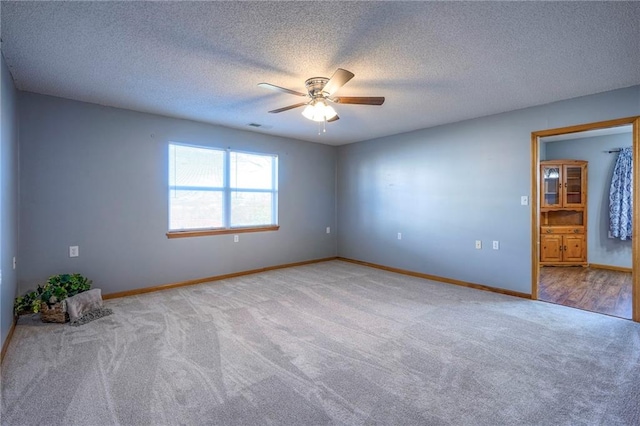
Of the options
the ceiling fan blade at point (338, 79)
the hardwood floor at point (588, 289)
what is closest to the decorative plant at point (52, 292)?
the ceiling fan blade at point (338, 79)

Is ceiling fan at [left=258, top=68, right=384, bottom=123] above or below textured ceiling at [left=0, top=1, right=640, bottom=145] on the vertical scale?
below

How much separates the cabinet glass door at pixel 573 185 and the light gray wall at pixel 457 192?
9.56ft

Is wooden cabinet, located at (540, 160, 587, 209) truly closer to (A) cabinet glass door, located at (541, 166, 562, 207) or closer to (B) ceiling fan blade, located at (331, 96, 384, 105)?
(A) cabinet glass door, located at (541, 166, 562, 207)

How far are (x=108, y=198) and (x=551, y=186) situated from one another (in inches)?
298

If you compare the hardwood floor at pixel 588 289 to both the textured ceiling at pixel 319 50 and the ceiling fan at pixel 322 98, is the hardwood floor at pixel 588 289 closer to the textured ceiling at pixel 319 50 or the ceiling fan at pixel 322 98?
the textured ceiling at pixel 319 50

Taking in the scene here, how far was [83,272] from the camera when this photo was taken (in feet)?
12.3

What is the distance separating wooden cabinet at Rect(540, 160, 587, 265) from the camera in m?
5.89

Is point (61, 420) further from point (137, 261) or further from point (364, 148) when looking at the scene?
point (364, 148)

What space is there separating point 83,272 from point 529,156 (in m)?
5.72

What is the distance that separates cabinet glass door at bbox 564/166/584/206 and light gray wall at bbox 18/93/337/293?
588cm

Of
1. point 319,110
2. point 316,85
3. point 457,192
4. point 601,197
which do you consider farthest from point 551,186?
point 316,85

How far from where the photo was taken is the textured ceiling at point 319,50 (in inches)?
76.0

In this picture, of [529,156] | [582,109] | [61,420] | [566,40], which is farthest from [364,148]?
[61,420]

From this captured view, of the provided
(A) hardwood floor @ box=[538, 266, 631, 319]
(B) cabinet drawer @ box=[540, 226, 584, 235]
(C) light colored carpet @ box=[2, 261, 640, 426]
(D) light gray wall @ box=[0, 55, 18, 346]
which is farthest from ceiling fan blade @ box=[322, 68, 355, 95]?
(B) cabinet drawer @ box=[540, 226, 584, 235]
